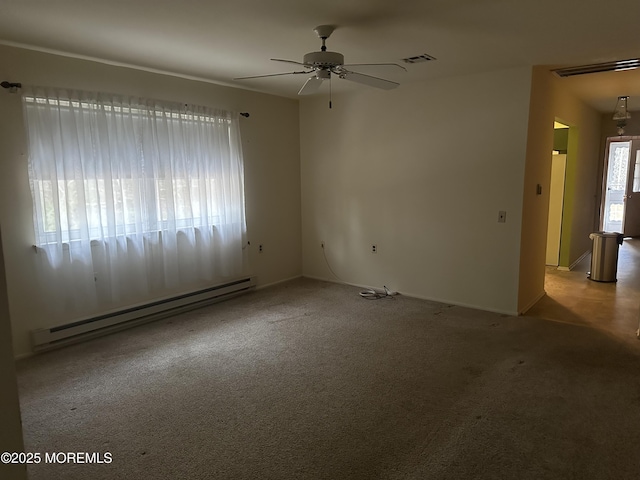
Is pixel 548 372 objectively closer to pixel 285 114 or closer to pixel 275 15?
pixel 275 15

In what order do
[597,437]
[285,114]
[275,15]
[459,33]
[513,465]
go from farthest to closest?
[285,114] → [459,33] → [275,15] → [597,437] → [513,465]

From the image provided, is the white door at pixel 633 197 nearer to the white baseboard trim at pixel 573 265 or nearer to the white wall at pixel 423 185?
the white baseboard trim at pixel 573 265

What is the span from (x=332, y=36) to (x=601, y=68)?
2.73 metres

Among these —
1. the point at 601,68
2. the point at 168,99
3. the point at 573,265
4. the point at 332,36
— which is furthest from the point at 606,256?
the point at 168,99

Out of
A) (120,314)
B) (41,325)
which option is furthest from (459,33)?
(41,325)

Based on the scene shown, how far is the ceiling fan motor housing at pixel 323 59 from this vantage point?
113 inches

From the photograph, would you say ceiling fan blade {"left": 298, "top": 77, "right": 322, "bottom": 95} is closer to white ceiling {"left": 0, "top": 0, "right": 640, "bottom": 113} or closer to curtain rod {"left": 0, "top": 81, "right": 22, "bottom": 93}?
white ceiling {"left": 0, "top": 0, "right": 640, "bottom": 113}

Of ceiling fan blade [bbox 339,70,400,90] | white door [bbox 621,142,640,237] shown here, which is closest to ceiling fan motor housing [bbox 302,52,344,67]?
ceiling fan blade [bbox 339,70,400,90]

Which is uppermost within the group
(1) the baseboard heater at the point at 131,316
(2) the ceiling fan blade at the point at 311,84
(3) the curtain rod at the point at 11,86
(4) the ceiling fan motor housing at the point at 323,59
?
(4) the ceiling fan motor housing at the point at 323,59

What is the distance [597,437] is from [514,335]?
1.53 m

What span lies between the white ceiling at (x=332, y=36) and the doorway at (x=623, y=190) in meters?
6.62

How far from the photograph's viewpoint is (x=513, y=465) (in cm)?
219

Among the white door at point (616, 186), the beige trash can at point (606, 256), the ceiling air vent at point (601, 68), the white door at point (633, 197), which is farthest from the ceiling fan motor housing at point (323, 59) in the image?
the white door at point (633, 197)

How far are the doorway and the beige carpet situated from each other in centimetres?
677
